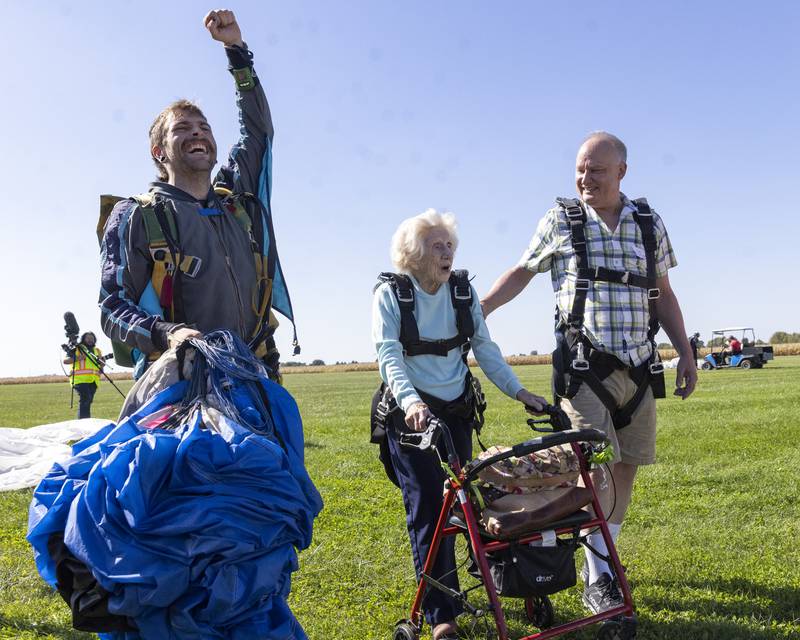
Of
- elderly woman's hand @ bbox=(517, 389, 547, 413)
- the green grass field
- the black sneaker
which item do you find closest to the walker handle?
elderly woman's hand @ bbox=(517, 389, 547, 413)

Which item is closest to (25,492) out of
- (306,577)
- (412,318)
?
(306,577)

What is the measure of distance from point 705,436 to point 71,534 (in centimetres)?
986

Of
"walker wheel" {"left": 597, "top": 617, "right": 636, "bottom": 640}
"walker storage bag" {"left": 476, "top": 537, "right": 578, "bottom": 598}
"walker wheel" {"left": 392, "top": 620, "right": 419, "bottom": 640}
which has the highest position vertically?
"walker storage bag" {"left": 476, "top": 537, "right": 578, "bottom": 598}

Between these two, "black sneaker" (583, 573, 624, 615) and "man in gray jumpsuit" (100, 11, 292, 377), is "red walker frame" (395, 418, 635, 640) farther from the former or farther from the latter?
"man in gray jumpsuit" (100, 11, 292, 377)

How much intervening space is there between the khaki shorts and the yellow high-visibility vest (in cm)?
1240

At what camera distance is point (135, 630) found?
98.7 inches

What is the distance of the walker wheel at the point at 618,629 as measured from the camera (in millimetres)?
3250

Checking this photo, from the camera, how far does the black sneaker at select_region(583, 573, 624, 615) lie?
395cm

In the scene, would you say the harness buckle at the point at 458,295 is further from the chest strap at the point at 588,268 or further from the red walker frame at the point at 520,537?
the red walker frame at the point at 520,537

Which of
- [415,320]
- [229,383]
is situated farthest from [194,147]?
[415,320]

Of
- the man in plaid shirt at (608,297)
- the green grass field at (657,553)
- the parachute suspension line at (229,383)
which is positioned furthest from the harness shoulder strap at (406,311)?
the green grass field at (657,553)

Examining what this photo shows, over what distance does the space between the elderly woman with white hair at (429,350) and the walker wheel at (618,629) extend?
778 millimetres

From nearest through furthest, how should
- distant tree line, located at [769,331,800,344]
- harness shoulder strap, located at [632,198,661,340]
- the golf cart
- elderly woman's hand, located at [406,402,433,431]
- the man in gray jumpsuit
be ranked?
the man in gray jumpsuit → elderly woman's hand, located at [406,402,433,431] → harness shoulder strap, located at [632,198,661,340] → the golf cart → distant tree line, located at [769,331,800,344]

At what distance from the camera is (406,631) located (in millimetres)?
3672
